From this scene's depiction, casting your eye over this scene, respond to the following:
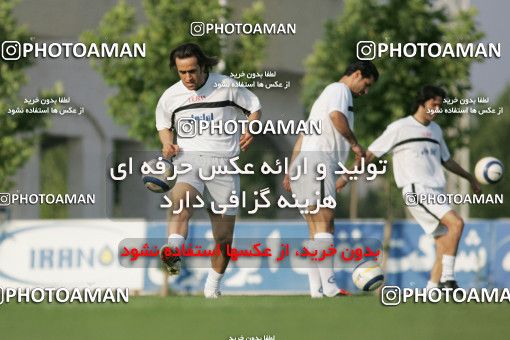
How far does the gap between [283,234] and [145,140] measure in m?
2.84

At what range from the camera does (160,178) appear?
9.75 metres

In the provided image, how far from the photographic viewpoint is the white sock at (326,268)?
10.2 m

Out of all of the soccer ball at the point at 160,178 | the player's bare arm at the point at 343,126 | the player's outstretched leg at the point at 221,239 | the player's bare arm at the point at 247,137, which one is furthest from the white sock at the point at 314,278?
the soccer ball at the point at 160,178

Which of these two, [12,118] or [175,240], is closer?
[175,240]

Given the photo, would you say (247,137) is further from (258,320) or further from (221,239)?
(258,320)

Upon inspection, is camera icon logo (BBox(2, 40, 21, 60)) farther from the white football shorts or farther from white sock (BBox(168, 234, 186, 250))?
the white football shorts

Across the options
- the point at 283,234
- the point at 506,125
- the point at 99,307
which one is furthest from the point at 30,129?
the point at 506,125

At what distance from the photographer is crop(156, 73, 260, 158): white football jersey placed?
32.0 ft

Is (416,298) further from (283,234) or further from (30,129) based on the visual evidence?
(30,129)

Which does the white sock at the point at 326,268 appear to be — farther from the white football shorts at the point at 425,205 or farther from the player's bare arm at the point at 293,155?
the white football shorts at the point at 425,205

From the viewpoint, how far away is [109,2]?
17109mm

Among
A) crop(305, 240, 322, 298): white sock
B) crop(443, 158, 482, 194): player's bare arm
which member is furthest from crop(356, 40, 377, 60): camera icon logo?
crop(305, 240, 322, 298): white sock

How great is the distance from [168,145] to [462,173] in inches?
120

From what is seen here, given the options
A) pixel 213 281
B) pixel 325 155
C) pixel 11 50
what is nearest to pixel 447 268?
pixel 325 155
